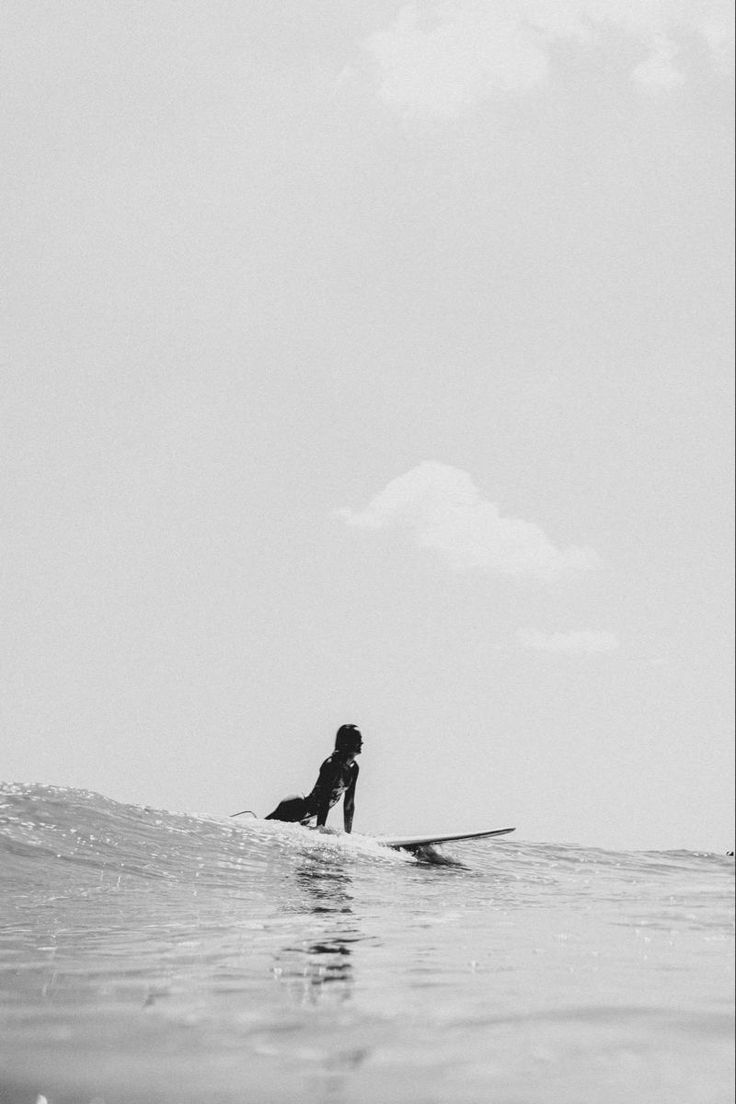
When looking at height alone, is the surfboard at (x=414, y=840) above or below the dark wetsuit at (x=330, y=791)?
below

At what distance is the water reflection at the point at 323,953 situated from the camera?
4.07m

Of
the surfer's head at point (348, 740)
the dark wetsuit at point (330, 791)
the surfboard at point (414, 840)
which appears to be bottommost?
the surfboard at point (414, 840)

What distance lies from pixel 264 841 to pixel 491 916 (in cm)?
724

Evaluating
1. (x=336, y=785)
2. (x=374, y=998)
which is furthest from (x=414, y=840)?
(x=374, y=998)

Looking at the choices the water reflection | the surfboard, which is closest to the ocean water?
the water reflection

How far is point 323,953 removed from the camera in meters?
5.11

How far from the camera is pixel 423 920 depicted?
6.84 meters

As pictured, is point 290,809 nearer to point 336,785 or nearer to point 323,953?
point 336,785

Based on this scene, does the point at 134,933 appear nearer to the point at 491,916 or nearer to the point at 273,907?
the point at 273,907

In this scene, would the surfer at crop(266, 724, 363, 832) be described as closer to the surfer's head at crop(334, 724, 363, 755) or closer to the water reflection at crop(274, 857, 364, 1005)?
the surfer's head at crop(334, 724, 363, 755)

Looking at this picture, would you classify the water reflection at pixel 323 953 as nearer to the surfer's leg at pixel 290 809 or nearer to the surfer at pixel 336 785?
the surfer at pixel 336 785

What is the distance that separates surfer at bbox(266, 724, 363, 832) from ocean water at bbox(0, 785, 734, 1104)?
5344 mm

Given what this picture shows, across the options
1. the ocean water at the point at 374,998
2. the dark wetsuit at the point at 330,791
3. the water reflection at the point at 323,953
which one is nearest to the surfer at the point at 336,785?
the dark wetsuit at the point at 330,791

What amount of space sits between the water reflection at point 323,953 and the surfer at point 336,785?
4.87 m
